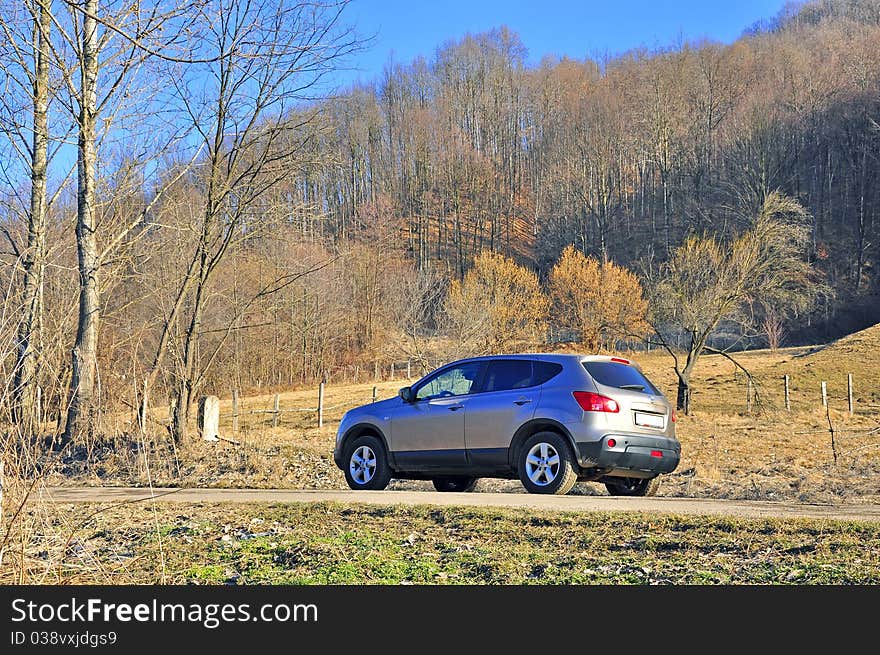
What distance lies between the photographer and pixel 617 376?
1162 centimetres

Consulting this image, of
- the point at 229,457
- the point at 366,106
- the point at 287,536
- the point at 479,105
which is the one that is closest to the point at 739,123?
the point at 479,105

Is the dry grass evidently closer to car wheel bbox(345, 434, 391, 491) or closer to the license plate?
car wheel bbox(345, 434, 391, 491)

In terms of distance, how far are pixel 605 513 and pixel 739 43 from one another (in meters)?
101

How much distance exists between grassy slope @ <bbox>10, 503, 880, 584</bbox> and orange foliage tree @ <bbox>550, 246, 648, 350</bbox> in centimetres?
4808

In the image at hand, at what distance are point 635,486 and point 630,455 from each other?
1601mm

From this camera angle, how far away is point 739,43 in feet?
325

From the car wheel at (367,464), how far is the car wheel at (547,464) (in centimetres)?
228

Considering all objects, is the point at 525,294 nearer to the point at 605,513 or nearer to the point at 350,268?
the point at 350,268

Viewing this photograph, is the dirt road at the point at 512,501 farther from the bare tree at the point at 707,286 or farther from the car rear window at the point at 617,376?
the bare tree at the point at 707,286

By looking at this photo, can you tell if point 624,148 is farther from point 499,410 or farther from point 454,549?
point 454,549

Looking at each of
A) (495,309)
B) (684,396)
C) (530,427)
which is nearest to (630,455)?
(530,427)

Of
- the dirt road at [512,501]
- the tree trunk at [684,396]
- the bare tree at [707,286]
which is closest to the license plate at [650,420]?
the dirt road at [512,501]

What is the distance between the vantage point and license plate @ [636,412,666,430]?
37.4 feet

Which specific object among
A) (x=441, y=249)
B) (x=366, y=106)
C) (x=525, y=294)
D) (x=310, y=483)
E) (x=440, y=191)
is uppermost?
(x=366, y=106)
